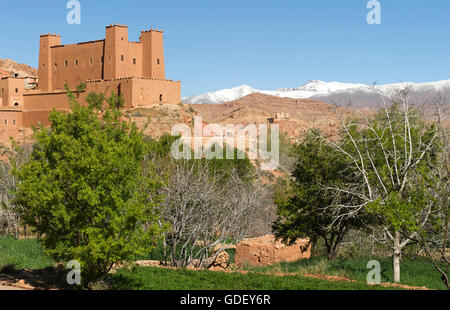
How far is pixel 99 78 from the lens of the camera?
63.2 metres

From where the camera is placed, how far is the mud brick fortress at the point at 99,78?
6097cm

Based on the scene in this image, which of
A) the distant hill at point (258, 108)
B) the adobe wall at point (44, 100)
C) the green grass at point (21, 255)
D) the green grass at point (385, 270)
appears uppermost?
the distant hill at point (258, 108)

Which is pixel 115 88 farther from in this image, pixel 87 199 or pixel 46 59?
pixel 87 199

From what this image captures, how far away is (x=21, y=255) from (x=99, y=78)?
148 feet

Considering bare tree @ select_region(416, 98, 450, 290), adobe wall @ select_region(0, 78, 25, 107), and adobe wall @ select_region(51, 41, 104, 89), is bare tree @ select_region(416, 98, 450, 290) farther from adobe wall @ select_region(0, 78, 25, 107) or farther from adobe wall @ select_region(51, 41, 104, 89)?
adobe wall @ select_region(0, 78, 25, 107)

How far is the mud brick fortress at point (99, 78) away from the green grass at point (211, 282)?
1765 inches

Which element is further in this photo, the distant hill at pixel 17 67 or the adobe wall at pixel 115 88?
the distant hill at pixel 17 67

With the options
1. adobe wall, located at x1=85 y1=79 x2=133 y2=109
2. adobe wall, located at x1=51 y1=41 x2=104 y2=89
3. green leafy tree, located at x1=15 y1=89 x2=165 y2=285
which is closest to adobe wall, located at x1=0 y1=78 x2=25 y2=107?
adobe wall, located at x1=51 y1=41 x2=104 y2=89

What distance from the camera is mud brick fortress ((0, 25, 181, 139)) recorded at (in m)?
61.0

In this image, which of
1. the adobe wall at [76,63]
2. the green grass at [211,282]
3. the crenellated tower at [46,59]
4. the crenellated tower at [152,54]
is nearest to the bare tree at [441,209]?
the green grass at [211,282]

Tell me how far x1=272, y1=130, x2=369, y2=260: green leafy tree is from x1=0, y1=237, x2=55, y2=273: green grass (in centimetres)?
910

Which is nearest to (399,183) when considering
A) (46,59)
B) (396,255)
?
(396,255)

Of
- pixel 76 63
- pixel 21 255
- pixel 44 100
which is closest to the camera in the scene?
pixel 21 255

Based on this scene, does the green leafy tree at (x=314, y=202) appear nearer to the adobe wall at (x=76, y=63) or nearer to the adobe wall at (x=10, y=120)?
the adobe wall at (x=76, y=63)
